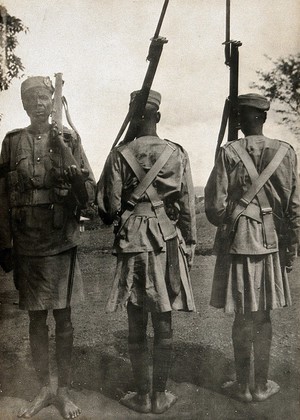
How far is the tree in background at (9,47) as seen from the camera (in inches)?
151

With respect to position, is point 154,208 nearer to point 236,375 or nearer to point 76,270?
point 76,270

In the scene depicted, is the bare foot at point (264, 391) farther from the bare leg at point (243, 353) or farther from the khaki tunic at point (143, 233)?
the khaki tunic at point (143, 233)

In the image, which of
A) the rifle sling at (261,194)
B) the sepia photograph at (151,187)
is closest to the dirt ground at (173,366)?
the sepia photograph at (151,187)

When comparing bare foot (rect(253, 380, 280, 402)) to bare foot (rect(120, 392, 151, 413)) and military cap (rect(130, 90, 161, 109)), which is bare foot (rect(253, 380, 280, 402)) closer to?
bare foot (rect(120, 392, 151, 413))

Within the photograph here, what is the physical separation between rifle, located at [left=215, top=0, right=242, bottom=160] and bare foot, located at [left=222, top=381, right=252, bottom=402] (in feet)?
5.77

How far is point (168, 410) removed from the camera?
352 cm

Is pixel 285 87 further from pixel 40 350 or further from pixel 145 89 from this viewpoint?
pixel 40 350

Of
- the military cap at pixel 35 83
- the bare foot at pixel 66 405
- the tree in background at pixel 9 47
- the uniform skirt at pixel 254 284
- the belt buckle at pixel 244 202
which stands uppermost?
the tree in background at pixel 9 47

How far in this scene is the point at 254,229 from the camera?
3.58 m

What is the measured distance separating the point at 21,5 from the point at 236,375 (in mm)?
3336

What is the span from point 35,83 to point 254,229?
1.91 meters

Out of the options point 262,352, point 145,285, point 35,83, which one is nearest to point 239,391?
point 262,352

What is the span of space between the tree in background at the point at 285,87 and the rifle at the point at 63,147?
1531 mm

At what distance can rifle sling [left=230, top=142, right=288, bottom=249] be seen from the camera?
3.56 meters
